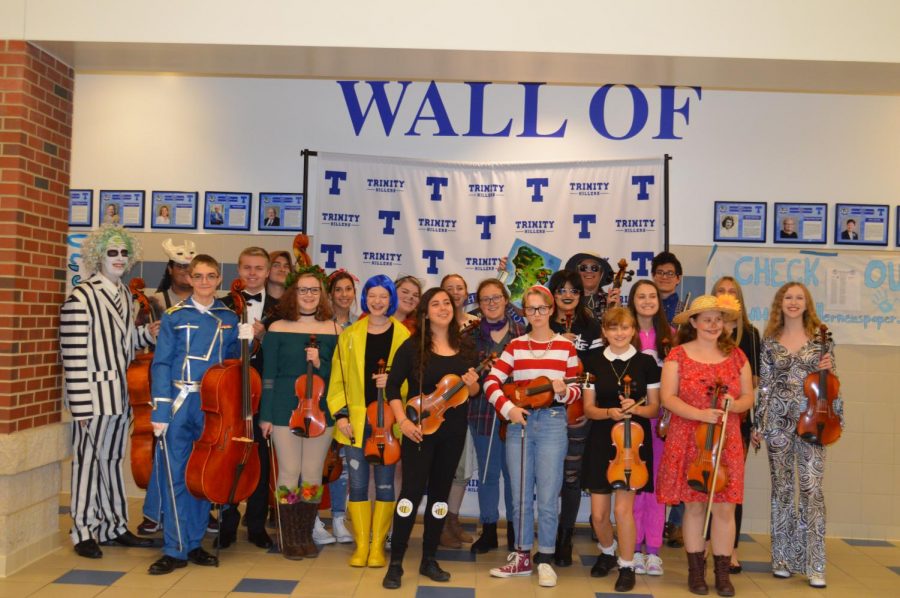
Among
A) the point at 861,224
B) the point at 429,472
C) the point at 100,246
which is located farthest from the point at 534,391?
the point at 861,224

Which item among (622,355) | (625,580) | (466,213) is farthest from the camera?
(466,213)

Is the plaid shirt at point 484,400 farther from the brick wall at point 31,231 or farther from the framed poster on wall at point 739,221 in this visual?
the brick wall at point 31,231

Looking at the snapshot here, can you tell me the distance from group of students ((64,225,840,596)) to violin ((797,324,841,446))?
7cm

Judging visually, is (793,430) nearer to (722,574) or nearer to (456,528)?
(722,574)

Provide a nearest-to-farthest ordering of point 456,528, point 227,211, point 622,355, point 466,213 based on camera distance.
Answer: point 622,355 → point 456,528 → point 466,213 → point 227,211

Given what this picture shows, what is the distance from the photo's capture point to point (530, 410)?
13.7ft

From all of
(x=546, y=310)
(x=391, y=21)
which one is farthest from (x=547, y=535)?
(x=391, y=21)

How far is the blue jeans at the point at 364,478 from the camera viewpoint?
421 cm

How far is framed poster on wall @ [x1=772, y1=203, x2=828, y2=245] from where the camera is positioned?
5809 millimetres

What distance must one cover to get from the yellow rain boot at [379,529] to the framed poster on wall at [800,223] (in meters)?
3.45

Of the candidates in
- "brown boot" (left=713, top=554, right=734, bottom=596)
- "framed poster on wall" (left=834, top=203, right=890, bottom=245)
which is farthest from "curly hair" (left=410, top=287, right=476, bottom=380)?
"framed poster on wall" (left=834, top=203, right=890, bottom=245)

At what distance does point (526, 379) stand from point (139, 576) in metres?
2.19

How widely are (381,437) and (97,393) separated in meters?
1.58

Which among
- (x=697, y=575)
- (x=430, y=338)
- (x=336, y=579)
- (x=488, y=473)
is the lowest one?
(x=336, y=579)
